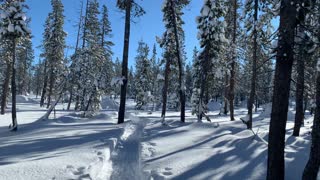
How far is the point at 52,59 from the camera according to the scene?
49.5 metres

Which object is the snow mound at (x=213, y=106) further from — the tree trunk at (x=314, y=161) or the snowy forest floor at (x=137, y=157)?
the tree trunk at (x=314, y=161)

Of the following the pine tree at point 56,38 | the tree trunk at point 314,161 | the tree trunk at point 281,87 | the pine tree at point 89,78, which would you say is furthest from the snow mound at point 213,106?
the tree trunk at point 281,87

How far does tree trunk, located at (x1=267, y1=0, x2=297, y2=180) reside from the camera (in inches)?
302

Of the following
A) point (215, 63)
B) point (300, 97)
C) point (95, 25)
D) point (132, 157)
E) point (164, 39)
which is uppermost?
point (95, 25)

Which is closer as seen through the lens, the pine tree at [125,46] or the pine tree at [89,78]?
the pine tree at [125,46]

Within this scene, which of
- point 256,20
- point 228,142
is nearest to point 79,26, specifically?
point 256,20

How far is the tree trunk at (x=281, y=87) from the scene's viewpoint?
7.67 metres

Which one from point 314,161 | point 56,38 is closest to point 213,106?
point 56,38

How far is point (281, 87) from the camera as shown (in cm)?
775

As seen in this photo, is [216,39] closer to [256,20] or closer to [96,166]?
[256,20]

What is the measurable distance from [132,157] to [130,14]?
12787mm

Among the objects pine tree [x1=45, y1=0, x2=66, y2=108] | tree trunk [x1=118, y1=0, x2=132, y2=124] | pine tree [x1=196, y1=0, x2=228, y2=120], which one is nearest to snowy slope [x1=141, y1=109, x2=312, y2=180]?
tree trunk [x1=118, y1=0, x2=132, y2=124]

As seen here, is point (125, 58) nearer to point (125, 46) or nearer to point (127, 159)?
point (125, 46)

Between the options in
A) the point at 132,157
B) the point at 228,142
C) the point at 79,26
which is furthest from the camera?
the point at 79,26
